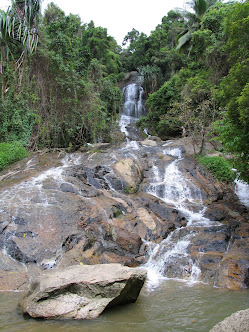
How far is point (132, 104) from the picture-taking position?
102ft

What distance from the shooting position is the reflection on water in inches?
166

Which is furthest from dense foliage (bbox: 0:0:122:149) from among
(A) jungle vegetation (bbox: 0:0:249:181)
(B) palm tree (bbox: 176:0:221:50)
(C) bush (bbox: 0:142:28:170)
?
(B) palm tree (bbox: 176:0:221:50)

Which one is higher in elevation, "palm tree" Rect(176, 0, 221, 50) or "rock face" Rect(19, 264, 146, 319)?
"palm tree" Rect(176, 0, 221, 50)

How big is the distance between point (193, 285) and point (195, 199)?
254 inches

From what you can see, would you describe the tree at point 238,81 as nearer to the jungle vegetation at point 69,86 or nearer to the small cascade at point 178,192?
the jungle vegetation at point 69,86

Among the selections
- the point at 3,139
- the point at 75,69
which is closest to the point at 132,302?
the point at 3,139

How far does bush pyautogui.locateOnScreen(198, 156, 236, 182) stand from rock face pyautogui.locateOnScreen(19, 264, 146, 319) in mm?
10774

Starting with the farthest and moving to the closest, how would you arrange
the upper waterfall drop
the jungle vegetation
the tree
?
the upper waterfall drop
the jungle vegetation
the tree

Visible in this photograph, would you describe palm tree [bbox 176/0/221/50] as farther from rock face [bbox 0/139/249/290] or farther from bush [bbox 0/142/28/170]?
bush [bbox 0/142/28/170]

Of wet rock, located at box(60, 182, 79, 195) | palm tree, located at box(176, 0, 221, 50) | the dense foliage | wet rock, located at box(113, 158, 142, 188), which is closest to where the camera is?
wet rock, located at box(60, 182, 79, 195)

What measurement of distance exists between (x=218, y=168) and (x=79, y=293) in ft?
39.4

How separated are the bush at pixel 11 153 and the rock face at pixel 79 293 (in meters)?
10.8

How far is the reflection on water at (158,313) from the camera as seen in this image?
421cm

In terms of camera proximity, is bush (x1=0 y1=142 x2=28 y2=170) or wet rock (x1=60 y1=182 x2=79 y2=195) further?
bush (x1=0 y1=142 x2=28 y2=170)
